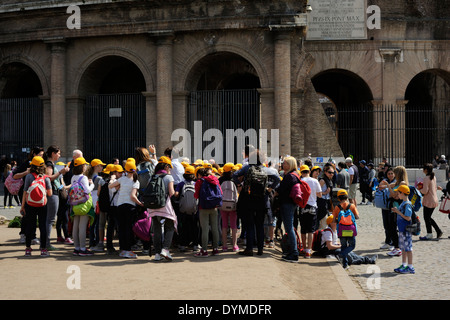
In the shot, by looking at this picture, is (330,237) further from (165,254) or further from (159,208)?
(159,208)

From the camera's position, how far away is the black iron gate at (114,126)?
2223 centimetres

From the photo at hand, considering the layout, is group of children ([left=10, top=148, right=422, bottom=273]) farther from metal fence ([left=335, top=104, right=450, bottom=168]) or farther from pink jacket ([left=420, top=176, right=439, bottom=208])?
metal fence ([left=335, top=104, right=450, bottom=168])

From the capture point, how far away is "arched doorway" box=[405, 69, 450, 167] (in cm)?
3011

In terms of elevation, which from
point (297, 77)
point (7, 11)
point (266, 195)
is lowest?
point (266, 195)

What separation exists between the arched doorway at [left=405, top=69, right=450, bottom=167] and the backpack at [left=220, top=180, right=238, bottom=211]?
22.7 m

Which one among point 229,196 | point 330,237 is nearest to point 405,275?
point 330,237

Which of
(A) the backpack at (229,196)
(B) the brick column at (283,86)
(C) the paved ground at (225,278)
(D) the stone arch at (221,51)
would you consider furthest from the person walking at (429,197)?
(D) the stone arch at (221,51)

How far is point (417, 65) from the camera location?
27828mm

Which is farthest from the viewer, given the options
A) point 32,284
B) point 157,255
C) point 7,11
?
point 7,11

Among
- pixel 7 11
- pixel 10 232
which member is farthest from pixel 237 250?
pixel 7 11

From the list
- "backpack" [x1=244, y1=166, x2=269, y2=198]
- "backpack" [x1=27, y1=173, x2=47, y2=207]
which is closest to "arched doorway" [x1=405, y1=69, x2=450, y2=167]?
"backpack" [x1=244, y1=166, x2=269, y2=198]

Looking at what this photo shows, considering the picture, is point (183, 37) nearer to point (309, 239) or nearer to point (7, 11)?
point (7, 11)

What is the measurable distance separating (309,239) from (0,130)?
→ 18.4m

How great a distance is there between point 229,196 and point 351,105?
24.4 metres
